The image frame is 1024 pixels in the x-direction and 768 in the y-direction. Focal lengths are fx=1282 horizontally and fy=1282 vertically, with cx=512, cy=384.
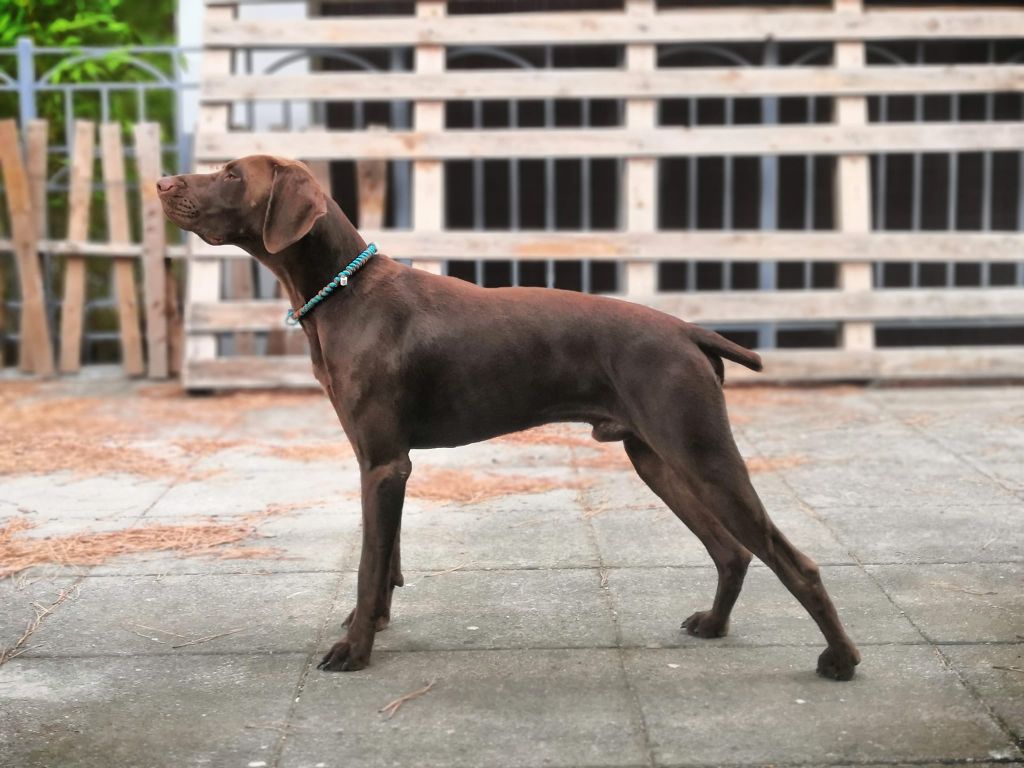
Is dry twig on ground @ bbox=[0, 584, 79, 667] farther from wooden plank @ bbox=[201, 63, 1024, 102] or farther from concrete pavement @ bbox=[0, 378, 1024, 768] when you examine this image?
wooden plank @ bbox=[201, 63, 1024, 102]

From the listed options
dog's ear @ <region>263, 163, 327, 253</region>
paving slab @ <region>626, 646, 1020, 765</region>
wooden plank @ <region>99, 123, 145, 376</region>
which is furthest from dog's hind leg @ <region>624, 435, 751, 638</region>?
wooden plank @ <region>99, 123, 145, 376</region>

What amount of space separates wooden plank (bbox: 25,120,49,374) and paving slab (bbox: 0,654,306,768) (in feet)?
21.9

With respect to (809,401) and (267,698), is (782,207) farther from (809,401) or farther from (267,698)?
(267,698)

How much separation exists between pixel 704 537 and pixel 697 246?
16.8ft

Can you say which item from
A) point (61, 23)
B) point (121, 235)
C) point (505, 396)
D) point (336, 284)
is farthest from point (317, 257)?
point (61, 23)

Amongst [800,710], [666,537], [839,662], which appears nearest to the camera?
[800,710]

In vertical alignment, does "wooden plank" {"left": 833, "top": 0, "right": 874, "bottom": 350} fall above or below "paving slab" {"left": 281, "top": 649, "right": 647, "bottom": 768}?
above

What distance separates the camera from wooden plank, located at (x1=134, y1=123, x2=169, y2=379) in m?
9.88

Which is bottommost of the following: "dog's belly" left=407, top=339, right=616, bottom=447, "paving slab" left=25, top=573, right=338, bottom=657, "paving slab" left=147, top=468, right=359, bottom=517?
"paving slab" left=147, top=468, right=359, bottom=517

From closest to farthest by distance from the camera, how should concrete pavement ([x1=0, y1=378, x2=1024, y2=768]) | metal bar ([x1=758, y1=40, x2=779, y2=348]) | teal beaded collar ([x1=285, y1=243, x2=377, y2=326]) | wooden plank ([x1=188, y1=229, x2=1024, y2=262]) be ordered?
concrete pavement ([x1=0, y1=378, x2=1024, y2=768]), teal beaded collar ([x1=285, y1=243, x2=377, y2=326]), wooden plank ([x1=188, y1=229, x2=1024, y2=262]), metal bar ([x1=758, y1=40, x2=779, y2=348])

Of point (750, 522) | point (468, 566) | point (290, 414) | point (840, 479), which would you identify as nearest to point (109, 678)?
point (468, 566)

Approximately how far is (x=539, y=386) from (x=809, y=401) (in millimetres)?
5095

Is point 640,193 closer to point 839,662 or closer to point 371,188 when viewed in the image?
point 371,188

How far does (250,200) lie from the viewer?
4164 millimetres
